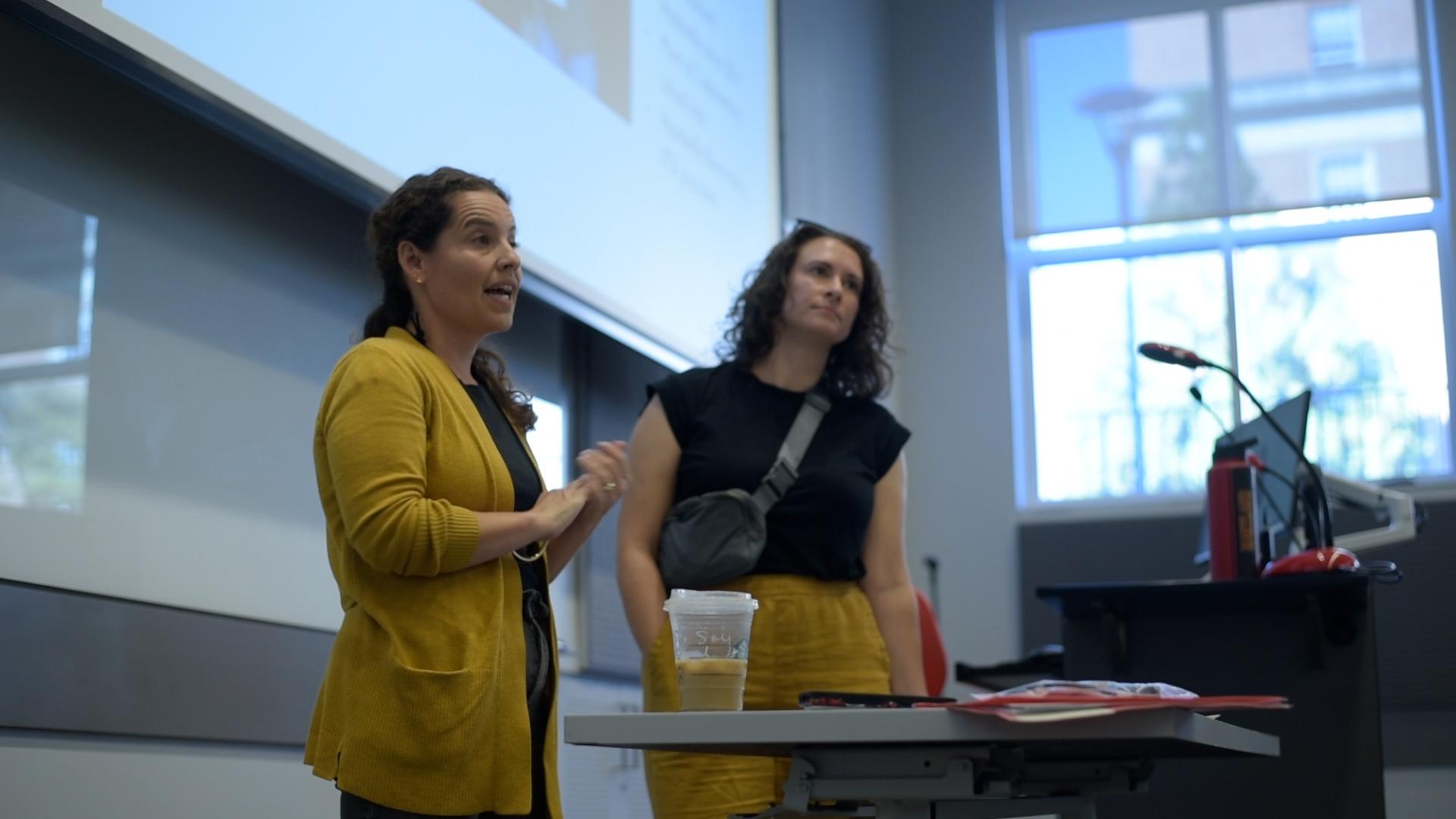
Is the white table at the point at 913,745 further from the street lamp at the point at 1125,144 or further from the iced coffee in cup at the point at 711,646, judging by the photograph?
the street lamp at the point at 1125,144

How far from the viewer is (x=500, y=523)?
4.68 feet

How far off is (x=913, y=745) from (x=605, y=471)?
0.48 metres

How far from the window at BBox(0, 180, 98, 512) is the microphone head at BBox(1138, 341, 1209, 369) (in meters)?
1.95

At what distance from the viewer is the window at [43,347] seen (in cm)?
191

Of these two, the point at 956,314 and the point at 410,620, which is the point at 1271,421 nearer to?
the point at 410,620

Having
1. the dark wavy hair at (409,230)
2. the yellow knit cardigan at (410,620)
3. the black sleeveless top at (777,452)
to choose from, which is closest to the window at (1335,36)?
the black sleeveless top at (777,452)

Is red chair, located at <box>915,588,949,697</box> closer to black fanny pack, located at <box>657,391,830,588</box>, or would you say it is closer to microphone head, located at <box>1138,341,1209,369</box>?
microphone head, located at <box>1138,341,1209,369</box>

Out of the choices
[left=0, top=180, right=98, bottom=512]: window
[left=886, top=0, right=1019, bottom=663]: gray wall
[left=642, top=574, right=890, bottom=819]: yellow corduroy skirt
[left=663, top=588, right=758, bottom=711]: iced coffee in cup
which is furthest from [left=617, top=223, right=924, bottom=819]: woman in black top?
[left=886, top=0, right=1019, bottom=663]: gray wall

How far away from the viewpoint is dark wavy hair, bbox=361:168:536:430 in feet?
5.31

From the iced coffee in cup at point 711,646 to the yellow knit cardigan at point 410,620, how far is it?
19 cm

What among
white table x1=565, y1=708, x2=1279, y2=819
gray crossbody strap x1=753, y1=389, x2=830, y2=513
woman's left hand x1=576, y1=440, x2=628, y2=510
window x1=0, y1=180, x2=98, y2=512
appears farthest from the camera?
gray crossbody strap x1=753, y1=389, x2=830, y2=513

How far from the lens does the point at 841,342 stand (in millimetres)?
2412

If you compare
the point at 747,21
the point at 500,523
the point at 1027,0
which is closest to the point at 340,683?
the point at 500,523

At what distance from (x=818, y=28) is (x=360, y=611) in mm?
4408
